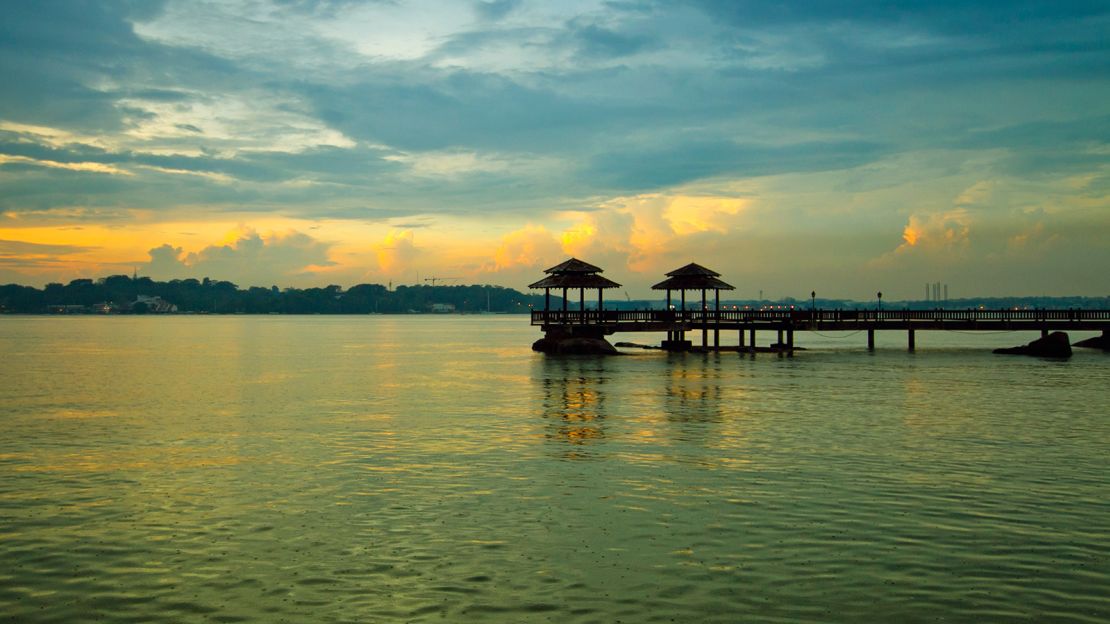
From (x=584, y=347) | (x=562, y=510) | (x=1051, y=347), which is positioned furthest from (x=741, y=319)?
(x=562, y=510)

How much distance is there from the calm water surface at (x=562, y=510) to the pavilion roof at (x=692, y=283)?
29.0m

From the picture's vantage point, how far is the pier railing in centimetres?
6375

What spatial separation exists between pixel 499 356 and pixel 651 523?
2319 inches

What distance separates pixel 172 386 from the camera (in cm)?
4444

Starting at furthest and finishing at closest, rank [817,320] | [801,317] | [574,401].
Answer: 1. [801,317]
2. [817,320]
3. [574,401]

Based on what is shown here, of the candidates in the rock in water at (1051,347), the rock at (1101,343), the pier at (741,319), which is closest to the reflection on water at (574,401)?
the pier at (741,319)

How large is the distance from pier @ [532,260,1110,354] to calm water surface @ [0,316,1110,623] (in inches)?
1104

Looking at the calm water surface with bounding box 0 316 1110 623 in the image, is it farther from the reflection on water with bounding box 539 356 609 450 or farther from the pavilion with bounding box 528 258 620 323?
the pavilion with bounding box 528 258 620 323

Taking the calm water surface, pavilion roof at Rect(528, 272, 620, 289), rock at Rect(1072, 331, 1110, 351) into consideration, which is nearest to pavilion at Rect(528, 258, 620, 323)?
pavilion roof at Rect(528, 272, 620, 289)

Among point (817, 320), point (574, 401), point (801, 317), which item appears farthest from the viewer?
point (801, 317)

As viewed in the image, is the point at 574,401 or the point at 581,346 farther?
the point at 581,346

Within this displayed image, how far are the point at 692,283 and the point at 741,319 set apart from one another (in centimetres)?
629

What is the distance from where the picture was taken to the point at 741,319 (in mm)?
67875

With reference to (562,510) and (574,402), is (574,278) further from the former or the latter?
(562,510)
